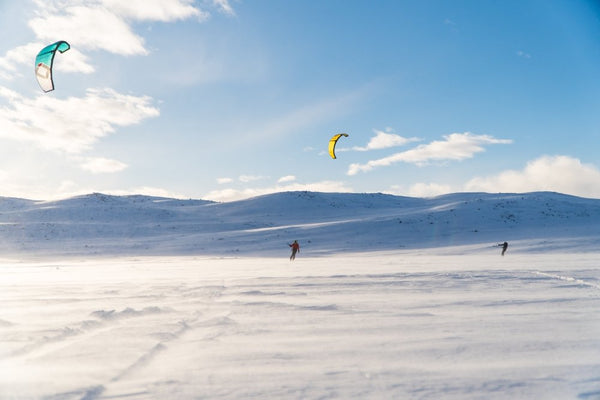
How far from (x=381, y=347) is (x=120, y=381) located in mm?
2109

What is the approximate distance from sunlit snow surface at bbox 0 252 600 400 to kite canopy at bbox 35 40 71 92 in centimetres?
842

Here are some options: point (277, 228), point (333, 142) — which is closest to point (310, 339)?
point (333, 142)

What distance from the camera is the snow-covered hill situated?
34.2 m

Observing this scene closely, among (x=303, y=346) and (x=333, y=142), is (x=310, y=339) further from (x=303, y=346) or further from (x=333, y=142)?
(x=333, y=142)

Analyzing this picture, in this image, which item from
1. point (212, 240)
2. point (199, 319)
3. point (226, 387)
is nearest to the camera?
point (226, 387)

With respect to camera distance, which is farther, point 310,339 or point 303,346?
point 310,339

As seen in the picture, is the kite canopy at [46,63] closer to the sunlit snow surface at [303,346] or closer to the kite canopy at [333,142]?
the sunlit snow surface at [303,346]

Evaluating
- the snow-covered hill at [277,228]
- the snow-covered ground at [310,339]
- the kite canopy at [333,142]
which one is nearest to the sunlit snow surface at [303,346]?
the snow-covered ground at [310,339]

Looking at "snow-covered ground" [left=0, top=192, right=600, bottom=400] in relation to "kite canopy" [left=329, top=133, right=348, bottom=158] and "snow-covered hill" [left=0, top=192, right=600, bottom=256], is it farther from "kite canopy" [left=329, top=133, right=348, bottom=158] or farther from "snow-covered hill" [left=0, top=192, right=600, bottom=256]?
"snow-covered hill" [left=0, top=192, right=600, bottom=256]

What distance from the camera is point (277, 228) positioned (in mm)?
43938

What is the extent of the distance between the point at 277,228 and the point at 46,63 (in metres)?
32.7

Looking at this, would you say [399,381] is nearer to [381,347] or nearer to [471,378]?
[471,378]

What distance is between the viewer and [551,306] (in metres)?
5.34

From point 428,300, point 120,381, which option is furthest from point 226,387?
point 428,300
